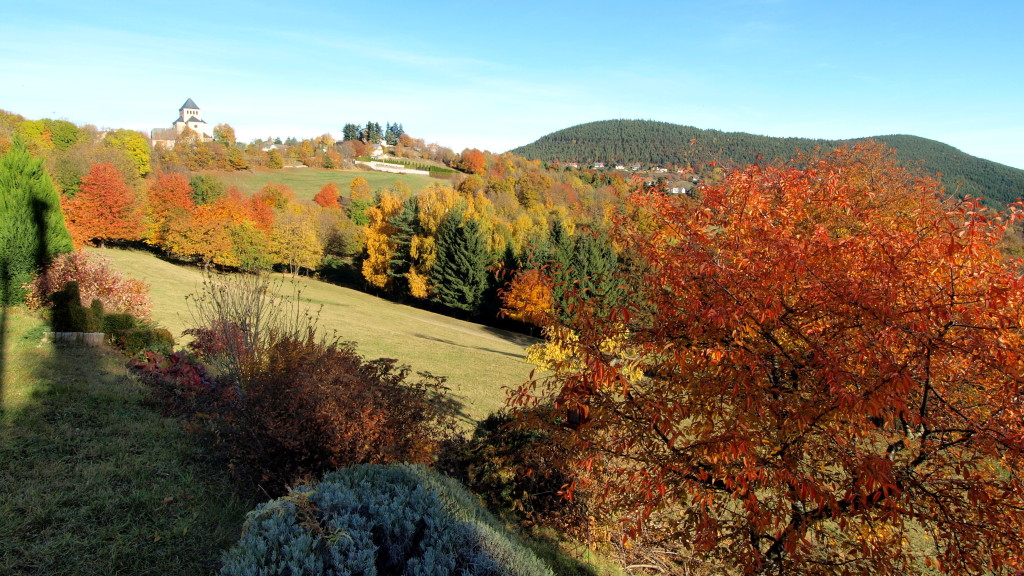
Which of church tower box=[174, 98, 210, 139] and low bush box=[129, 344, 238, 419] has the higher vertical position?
church tower box=[174, 98, 210, 139]

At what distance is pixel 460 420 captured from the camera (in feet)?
36.0

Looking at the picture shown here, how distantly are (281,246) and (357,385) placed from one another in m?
43.8

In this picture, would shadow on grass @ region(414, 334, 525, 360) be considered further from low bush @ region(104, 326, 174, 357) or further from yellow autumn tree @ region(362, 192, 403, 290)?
yellow autumn tree @ region(362, 192, 403, 290)

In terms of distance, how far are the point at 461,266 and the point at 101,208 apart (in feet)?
82.2

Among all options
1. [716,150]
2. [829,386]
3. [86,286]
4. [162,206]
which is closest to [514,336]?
[86,286]

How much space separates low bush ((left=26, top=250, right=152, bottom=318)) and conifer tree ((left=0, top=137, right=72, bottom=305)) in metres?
0.28

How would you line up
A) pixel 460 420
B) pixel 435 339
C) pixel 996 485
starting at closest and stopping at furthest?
1. pixel 996 485
2. pixel 460 420
3. pixel 435 339

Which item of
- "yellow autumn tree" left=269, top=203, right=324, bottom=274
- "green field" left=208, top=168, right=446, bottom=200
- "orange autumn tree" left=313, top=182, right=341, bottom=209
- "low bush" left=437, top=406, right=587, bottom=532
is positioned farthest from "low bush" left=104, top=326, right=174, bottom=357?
"orange autumn tree" left=313, top=182, right=341, bottom=209

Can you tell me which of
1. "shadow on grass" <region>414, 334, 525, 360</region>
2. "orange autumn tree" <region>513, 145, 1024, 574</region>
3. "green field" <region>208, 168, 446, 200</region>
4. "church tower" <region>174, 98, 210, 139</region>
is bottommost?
"shadow on grass" <region>414, 334, 525, 360</region>

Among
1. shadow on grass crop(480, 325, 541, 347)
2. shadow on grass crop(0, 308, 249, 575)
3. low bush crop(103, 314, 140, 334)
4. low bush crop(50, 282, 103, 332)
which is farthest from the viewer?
shadow on grass crop(480, 325, 541, 347)

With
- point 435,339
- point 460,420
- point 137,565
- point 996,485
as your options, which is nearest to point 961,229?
point 996,485

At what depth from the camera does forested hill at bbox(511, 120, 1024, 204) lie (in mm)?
12476

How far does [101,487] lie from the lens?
496 centimetres

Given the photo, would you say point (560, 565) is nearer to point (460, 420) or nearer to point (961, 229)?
point (961, 229)
